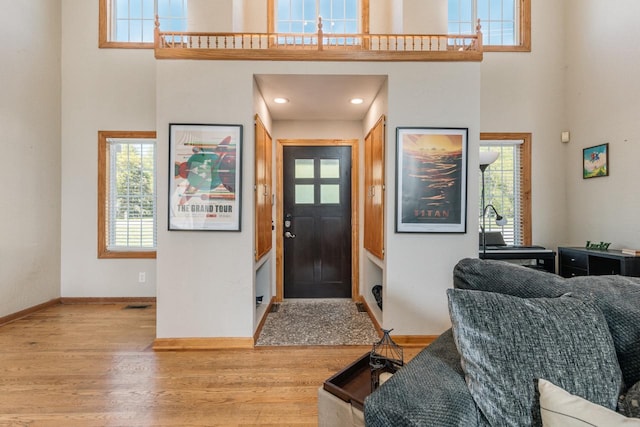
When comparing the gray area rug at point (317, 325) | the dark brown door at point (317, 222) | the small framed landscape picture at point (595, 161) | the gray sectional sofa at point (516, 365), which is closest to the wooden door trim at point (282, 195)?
the dark brown door at point (317, 222)

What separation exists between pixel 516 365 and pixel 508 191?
3810 mm

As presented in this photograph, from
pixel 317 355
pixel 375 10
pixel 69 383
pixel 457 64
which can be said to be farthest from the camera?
pixel 375 10

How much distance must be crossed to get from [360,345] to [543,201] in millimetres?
3189

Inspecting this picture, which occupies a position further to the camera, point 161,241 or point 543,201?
point 543,201

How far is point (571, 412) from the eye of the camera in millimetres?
804

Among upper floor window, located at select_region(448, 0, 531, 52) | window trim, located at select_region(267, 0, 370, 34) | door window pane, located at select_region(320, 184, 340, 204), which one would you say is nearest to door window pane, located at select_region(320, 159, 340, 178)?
door window pane, located at select_region(320, 184, 340, 204)

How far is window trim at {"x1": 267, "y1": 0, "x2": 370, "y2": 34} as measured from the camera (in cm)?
400

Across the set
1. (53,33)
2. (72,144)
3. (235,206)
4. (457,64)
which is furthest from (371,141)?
(53,33)

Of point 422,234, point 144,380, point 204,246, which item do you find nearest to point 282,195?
point 204,246

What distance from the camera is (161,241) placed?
8.60 feet

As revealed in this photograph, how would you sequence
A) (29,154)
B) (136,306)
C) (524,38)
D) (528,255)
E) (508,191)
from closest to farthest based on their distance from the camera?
(29,154)
(528,255)
(136,306)
(524,38)
(508,191)

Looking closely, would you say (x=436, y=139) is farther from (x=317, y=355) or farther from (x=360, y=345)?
(x=317, y=355)

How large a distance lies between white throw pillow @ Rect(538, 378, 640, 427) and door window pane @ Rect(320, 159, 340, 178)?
3309 millimetres

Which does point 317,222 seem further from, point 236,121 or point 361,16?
point 361,16
